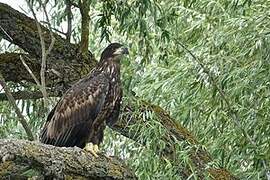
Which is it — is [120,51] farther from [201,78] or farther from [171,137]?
[201,78]

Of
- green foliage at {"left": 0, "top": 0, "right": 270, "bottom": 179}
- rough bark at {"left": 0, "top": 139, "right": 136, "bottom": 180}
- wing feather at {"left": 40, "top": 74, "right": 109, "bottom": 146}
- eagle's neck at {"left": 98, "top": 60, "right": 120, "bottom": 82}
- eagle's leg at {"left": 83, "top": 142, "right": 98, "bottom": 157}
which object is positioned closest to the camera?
rough bark at {"left": 0, "top": 139, "right": 136, "bottom": 180}

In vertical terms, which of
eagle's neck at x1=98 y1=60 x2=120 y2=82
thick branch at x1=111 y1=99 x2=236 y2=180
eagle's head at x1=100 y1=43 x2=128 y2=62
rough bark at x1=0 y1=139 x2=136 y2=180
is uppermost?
eagle's head at x1=100 y1=43 x2=128 y2=62

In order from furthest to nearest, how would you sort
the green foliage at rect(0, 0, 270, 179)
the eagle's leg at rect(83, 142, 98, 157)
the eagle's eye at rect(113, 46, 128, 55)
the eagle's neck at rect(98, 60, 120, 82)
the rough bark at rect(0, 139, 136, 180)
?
the green foliage at rect(0, 0, 270, 179), the eagle's eye at rect(113, 46, 128, 55), the eagle's neck at rect(98, 60, 120, 82), the eagle's leg at rect(83, 142, 98, 157), the rough bark at rect(0, 139, 136, 180)

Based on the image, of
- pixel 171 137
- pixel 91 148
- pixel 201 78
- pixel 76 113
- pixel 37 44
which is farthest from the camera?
pixel 201 78

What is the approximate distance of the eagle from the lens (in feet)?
12.5

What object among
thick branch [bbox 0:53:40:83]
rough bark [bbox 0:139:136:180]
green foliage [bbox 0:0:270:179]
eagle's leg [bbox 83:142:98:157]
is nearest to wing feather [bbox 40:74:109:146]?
eagle's leg [bbox 83:142:98:157]

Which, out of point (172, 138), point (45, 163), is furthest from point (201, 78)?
Result: point (45, 163)

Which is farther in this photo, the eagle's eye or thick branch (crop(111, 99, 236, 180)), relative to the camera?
thick branch (crop(111, 99, 236, 180))

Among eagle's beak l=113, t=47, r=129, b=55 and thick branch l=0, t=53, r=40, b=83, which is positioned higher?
eagle's beak l=113, t=47, r=129, b=55

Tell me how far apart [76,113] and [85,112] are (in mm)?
47

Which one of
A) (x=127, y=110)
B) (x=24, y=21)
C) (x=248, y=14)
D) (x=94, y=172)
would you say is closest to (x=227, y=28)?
(x=248, y=14)

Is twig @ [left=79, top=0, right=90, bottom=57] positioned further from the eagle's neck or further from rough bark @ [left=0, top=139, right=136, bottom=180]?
rough bark @ [left=0, top=139, right=136, bottom=180]

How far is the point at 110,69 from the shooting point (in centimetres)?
392

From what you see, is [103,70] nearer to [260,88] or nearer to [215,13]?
[260,88]
